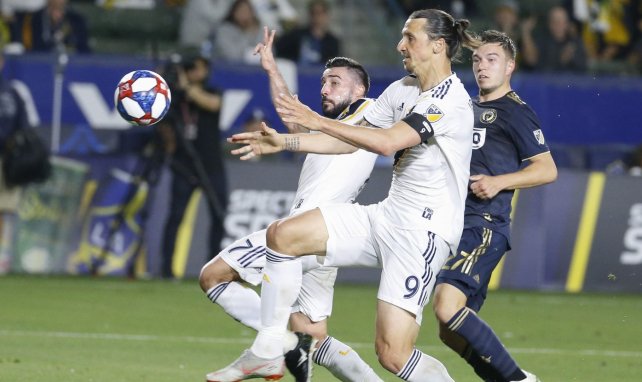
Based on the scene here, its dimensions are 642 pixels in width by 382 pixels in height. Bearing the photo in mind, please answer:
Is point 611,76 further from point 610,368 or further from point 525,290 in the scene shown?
point 610,368

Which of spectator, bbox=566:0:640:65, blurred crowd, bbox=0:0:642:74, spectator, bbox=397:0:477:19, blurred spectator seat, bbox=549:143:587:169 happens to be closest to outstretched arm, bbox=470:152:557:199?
blurred spectator seat, bbox=549:143:587:169

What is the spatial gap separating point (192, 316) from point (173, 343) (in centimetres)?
191

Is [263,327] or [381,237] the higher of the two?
[381,237]

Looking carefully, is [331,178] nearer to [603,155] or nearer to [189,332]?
[189,332]

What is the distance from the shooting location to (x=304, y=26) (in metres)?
19.1

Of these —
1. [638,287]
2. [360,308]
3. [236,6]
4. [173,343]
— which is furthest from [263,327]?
[236,6]

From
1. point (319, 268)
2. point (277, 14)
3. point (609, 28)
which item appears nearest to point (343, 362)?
point (319, 268)

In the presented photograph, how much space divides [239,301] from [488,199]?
158 cm

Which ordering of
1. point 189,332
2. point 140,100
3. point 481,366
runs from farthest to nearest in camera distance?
point 189,332
point 140,100
point 481,366

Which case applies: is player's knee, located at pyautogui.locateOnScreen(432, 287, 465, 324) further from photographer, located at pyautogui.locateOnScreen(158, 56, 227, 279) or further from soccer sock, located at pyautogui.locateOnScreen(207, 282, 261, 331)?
photographer, located at pyautogui.locateOnScreen(158, 56, 227, 279)

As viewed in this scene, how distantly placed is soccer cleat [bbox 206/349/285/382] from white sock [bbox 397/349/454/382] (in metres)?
0.66

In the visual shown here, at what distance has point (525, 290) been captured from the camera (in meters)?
15.8

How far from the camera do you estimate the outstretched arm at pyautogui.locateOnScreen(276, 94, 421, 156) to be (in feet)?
22.9

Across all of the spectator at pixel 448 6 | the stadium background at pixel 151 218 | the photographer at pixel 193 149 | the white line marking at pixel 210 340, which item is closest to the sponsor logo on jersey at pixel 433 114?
the white line marking at pixel 210 340
